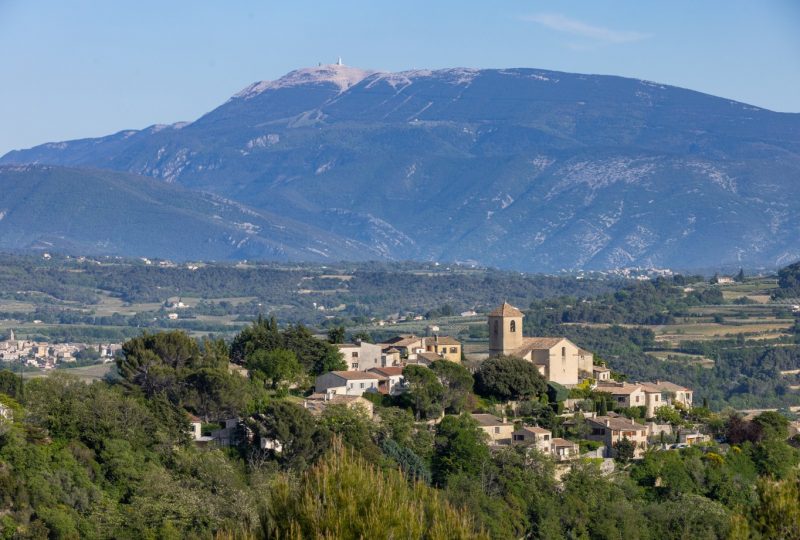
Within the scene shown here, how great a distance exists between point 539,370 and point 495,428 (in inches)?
274

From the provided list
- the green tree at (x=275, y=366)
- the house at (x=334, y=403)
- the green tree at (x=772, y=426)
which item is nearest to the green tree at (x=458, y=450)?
the house at (x=334, y=403)

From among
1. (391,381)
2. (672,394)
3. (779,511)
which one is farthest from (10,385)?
(779,511)

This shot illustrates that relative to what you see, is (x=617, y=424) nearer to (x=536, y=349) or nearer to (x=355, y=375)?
(x=536, y=349)

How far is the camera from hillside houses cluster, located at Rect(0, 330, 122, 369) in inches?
4628

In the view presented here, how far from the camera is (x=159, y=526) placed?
44.6 meters

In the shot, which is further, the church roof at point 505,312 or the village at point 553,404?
the church roof at point 505,312

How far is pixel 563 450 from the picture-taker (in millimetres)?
55094

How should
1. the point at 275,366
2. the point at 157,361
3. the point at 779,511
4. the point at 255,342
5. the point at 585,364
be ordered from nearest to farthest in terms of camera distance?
the point at 779,511, the point at 157,361, the point at 275,366, the point at 255,342, the point at 585,364

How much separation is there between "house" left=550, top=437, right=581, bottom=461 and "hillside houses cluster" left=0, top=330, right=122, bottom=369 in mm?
60851

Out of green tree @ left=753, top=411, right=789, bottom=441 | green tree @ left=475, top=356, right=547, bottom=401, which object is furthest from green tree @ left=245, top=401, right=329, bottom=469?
green tree @ left=753, top=411, right=789, bottom=441

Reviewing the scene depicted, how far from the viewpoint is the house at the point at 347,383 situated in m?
58.2

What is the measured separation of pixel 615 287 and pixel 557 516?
149194 mm

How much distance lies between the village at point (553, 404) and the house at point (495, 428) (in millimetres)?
28

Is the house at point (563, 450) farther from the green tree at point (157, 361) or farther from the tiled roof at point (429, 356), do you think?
the green tree at point (157, 361)
